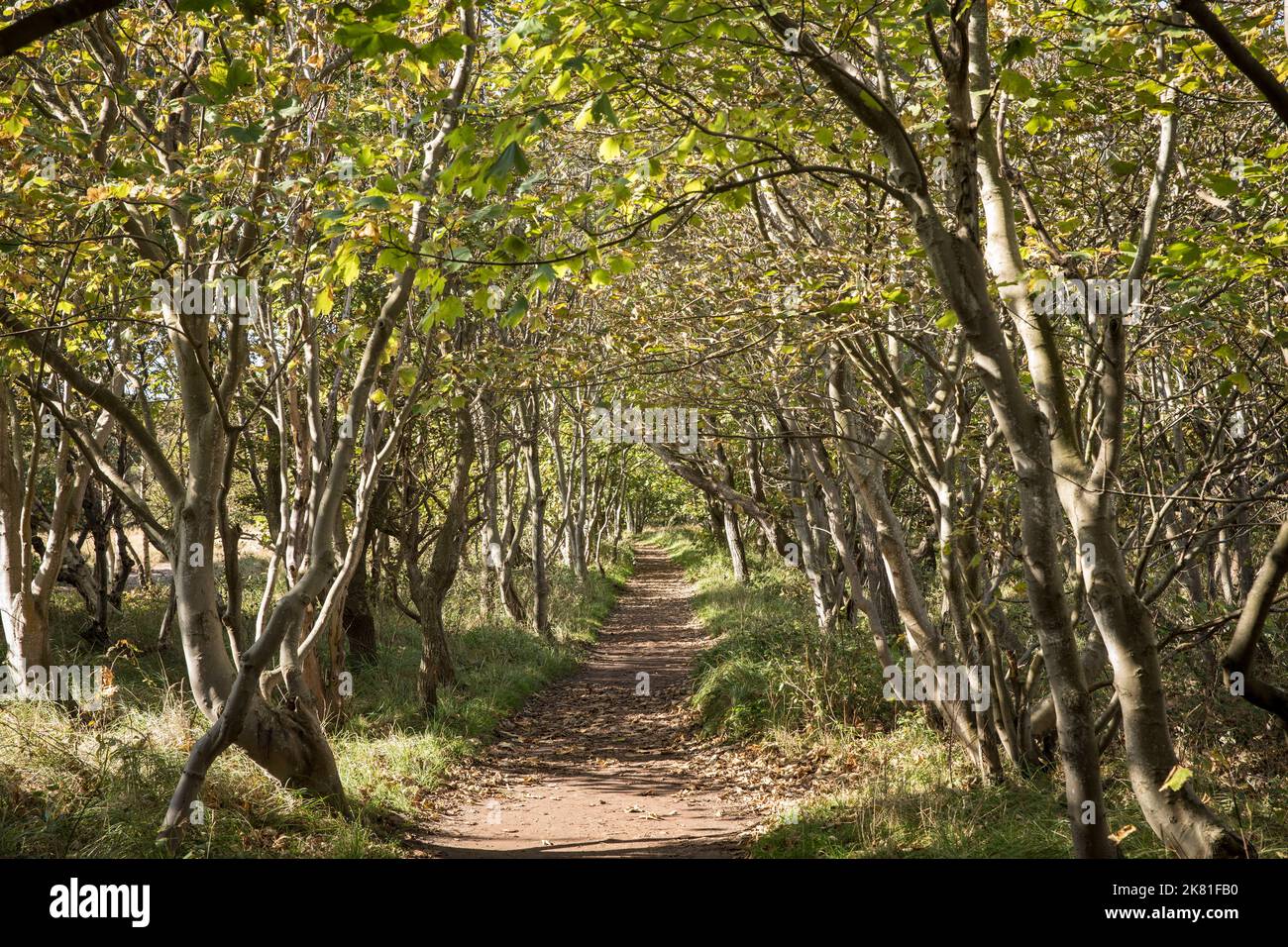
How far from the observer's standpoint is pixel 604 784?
8844mm

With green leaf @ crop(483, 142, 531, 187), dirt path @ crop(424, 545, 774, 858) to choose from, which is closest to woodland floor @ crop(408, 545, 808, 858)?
dirt path @ crop(424, 545, 774, 858)

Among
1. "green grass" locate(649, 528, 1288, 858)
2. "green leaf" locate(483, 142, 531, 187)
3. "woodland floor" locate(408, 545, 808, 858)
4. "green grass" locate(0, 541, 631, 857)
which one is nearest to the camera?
"green leaf" locate(483, 142, 531, 187)

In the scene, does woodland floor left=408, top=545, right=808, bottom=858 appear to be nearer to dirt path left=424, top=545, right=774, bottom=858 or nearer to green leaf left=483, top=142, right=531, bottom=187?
dirt path left=424, top=545, right=774, bottom=858

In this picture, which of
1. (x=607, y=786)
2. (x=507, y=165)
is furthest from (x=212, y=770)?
(x=507, y=165)

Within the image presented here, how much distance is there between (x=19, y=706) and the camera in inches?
314

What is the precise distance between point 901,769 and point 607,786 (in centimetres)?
274

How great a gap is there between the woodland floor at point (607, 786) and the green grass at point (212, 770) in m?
0.35

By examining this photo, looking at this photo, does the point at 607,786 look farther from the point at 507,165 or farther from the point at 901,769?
the point at 507,165

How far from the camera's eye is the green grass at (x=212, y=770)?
558 cm

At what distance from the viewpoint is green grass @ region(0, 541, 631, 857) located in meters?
5.58

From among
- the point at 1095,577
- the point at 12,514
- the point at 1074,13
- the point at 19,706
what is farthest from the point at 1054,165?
the point at 12,514

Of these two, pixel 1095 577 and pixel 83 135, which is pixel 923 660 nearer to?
pixel 1095 577

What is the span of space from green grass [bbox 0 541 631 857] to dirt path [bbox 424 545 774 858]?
39cm

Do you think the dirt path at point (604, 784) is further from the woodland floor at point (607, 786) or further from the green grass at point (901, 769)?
the green grass at point (901, 769)
